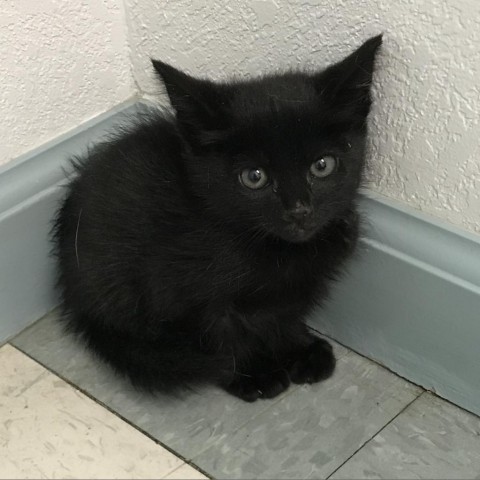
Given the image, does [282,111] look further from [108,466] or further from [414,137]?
[108,466]

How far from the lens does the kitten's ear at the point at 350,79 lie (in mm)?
1049

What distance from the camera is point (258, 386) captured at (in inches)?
49.3

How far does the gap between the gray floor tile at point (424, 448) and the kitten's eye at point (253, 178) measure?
1.33 ft

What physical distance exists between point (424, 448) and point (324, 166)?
1.40 ft

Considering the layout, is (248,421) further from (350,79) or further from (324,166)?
(350,79)

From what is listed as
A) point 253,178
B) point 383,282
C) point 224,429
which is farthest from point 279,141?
point 224,429

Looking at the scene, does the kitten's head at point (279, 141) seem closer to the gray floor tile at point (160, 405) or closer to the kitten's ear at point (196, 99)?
the kitten's ear at point (196, 99)

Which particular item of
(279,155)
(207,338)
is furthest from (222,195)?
(207,338)

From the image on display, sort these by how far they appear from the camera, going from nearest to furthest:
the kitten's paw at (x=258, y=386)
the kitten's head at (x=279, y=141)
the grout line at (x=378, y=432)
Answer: the kitten's head at (x=279, y=141), the grout line at (x=378, y=432), the kitten's paw at (x=258, y=386)

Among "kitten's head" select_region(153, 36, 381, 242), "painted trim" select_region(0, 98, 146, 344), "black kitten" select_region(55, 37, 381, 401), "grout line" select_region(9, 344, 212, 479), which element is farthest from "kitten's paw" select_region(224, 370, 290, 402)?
"painted trim" select_region(0, 98, 146, 344)

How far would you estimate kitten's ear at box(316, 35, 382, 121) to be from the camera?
1049mm

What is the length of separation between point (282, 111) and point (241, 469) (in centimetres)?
49

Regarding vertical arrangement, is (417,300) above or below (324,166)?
below

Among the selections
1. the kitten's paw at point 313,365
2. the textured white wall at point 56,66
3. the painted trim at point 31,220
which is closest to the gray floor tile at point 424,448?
the kitten's paw at point 313,365
